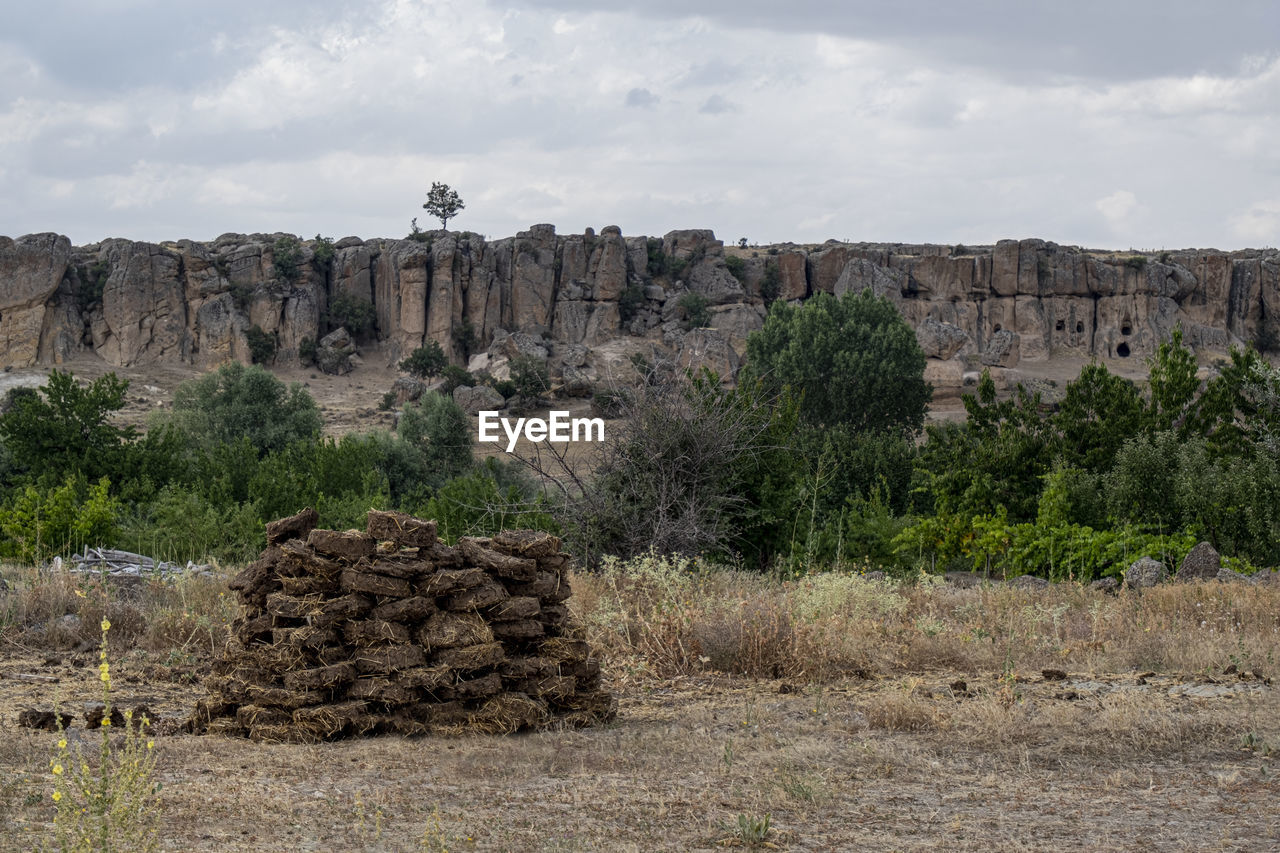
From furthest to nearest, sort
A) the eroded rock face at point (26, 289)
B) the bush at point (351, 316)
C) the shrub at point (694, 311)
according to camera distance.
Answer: the bush at point (351, 316) → the shrub at point (694, 311) → the eroded rock face at point (26, 289)

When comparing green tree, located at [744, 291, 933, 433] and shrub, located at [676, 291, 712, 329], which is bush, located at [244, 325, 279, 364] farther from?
green tree, located at [744, 291, 933, 433]

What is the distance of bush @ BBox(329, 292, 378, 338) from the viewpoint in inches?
2904

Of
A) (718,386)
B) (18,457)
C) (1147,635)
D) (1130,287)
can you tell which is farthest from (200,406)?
(1130,287)

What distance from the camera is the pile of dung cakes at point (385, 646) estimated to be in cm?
642

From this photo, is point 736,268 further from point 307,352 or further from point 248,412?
point 248,412

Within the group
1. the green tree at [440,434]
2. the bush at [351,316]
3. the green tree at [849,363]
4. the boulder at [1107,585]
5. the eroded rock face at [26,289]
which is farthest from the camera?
the bush at [351,316]

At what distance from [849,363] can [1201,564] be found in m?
37.2

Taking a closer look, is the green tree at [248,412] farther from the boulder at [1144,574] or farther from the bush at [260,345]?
the boulder at [1144,574]

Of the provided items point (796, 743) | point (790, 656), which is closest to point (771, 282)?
point (790, 656)

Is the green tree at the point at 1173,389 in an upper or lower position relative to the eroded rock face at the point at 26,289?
lower

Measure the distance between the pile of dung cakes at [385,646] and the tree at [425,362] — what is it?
204 ft

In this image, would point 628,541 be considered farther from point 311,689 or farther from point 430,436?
point 430,436

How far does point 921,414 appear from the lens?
163 feet

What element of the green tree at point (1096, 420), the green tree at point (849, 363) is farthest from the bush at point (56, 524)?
the green tree at point (849, 363)
